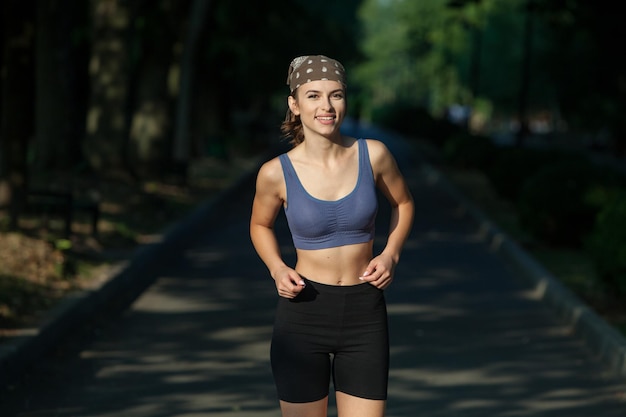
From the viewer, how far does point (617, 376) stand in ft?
30.0

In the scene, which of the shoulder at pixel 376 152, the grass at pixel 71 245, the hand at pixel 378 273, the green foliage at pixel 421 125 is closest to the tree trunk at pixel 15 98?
the grass at pixel 71 245

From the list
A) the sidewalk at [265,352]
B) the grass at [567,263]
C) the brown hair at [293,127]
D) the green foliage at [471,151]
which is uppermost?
the green foliage at [471,151]

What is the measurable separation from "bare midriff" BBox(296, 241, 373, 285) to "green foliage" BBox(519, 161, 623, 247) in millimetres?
11955

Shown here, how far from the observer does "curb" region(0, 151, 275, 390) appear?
8562 millimetres

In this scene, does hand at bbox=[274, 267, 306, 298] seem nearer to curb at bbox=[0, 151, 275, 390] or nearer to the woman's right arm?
the woman's right arm

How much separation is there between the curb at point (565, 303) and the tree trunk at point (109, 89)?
248 inches

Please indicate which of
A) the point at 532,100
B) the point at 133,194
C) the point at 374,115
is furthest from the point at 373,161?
the point at 374,115

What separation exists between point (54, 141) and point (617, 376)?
50.9ft

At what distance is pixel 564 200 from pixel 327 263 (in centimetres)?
1246

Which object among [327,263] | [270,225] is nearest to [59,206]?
[270,225]

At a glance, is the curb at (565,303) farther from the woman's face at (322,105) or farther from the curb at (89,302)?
the woman's face at (322,105)

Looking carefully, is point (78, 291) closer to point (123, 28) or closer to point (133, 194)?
point (133, 194)

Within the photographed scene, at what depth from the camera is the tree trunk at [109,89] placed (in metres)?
21.8

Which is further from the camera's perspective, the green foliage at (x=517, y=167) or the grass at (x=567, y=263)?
the green foliage at (x=517, y=167)
